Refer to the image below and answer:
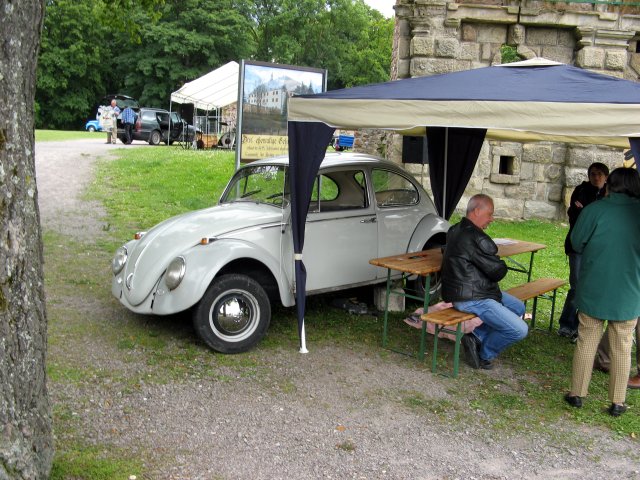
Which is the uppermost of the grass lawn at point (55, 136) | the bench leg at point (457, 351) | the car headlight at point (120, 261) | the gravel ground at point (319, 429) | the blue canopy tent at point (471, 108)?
the blue canopy tent at point (471, 108)

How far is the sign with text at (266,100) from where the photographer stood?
9408 mm

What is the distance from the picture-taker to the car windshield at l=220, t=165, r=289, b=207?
6.62 metres

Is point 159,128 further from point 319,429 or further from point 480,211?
point 319,429

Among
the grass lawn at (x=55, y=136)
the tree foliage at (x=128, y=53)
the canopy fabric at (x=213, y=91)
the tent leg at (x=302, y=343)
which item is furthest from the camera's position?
the tree foliage at (x=128, y=53)

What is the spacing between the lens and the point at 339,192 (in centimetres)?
684

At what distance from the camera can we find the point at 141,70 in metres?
47.6

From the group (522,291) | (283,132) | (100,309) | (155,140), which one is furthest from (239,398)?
(155,140)

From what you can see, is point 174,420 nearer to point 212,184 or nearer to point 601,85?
point 601,85

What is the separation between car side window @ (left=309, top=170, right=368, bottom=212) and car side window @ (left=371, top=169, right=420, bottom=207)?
19 cm

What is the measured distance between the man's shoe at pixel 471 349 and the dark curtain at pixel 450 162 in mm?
2546

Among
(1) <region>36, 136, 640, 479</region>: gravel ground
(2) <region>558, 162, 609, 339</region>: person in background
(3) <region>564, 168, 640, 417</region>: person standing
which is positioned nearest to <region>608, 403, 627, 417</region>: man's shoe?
(3) <region>564, 168, 640, 417</region>: person standing

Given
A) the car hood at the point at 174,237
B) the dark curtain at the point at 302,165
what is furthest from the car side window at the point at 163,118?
the dark curtain at the point at 302,165

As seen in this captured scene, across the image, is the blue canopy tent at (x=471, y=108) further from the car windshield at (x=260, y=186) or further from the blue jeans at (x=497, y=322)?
the blue jeans at (x=497, y=322)

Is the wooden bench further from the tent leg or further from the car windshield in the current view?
the car windshield
